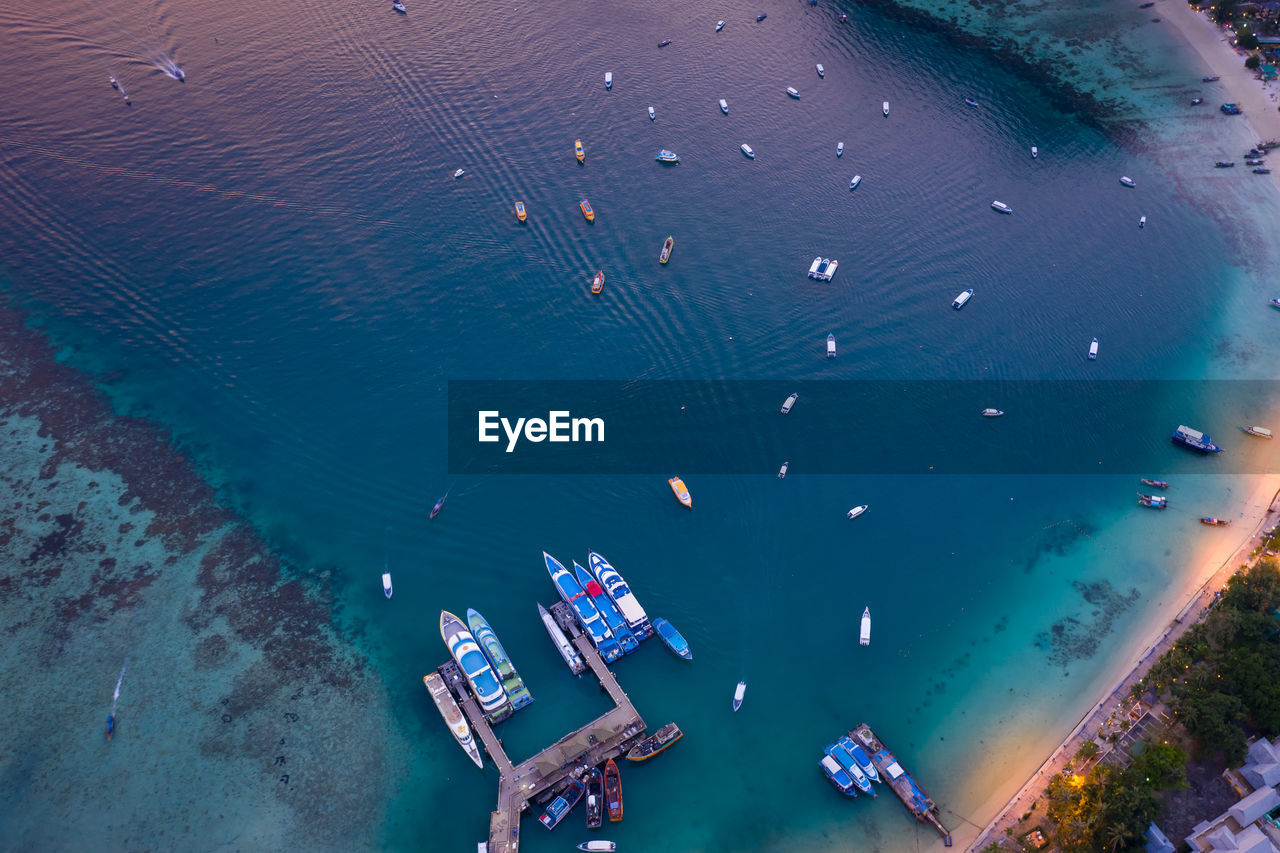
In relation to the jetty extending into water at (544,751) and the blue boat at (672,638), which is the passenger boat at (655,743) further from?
the blue boat at (672,638)

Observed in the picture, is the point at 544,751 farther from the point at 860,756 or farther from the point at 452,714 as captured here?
the point at 860,756

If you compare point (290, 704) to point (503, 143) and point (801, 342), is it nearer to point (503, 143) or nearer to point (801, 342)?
point (801, 342)

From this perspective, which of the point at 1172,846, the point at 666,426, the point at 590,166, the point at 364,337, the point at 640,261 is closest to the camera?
the point at 1172,846

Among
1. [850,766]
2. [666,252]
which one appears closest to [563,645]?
[850,766]

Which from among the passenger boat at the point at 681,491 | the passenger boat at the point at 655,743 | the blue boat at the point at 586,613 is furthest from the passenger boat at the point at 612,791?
the passenger boat at the point at 681,491

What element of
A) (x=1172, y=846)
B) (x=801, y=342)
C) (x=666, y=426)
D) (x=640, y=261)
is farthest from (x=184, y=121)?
(x=1172, y=846)

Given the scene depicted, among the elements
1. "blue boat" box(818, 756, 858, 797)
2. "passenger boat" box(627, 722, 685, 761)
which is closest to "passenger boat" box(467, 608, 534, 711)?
"passenger boat" box(627, 722, 685, 761)
